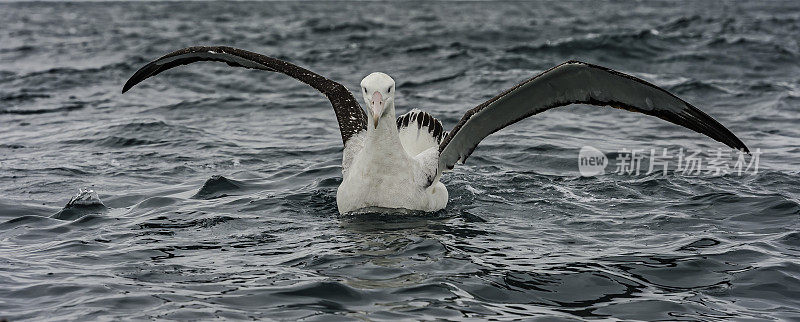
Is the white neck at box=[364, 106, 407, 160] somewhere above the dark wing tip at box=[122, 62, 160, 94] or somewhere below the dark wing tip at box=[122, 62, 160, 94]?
below

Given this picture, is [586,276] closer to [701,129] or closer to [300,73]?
[701,129]

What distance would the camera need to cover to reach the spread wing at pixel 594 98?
7.85 meters

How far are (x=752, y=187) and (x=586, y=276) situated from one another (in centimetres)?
364

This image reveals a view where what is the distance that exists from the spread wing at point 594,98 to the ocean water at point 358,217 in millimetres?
976

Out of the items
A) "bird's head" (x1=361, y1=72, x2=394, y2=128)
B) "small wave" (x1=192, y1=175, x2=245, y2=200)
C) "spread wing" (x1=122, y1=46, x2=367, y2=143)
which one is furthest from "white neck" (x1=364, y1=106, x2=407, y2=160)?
"small wave" (x1=192, y1=175, x2=245, y2=200)

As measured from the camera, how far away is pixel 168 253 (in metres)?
7.64

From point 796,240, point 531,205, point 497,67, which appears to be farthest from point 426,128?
point 497,67

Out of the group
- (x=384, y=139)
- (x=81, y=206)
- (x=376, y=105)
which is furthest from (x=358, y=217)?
(x=81, y=206)

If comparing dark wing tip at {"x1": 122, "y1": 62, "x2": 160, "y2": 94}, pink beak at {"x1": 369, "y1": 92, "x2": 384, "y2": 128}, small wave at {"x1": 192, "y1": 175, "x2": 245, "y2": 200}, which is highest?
dark wing tip at {"x1": 122, "y1": 62, "x2": 160, "y2": 94}

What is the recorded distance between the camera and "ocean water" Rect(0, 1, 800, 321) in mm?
6551

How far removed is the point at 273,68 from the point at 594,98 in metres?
3.27

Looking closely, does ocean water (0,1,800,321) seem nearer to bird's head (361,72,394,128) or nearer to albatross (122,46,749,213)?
albatross (122,46,749,213)

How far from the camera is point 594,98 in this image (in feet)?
26.8

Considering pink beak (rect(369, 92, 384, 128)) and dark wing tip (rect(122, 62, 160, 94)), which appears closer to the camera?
pink beak (rect(369, 92, 384, 128))
